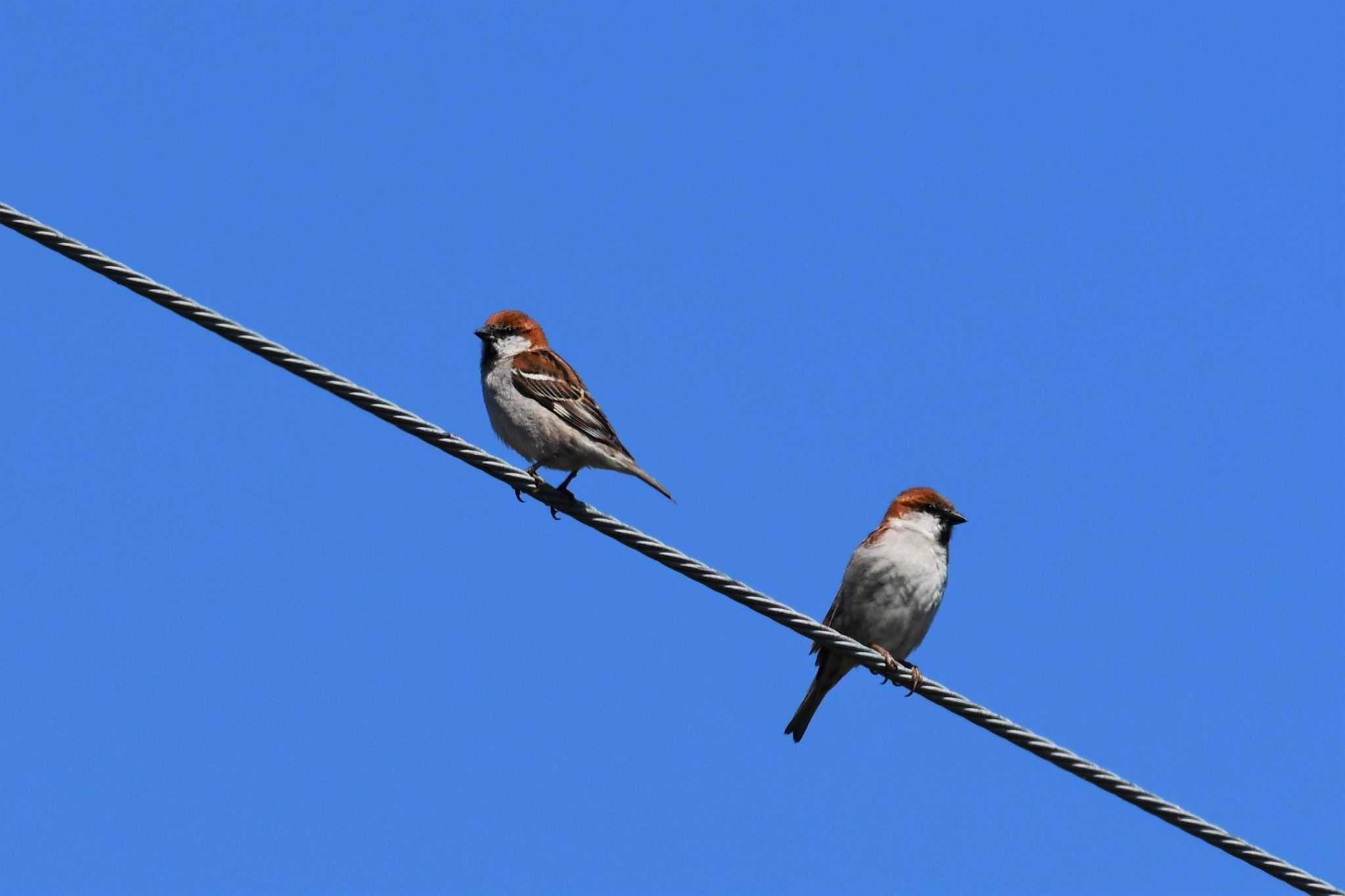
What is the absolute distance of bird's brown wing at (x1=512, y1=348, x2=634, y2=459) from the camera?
8.43 m

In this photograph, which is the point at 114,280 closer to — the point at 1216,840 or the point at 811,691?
the point at 1216,840

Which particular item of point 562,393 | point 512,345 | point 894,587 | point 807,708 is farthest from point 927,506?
point 512,345

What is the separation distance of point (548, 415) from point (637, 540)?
276cm

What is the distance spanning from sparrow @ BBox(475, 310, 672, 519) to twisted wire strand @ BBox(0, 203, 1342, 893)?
2.01m

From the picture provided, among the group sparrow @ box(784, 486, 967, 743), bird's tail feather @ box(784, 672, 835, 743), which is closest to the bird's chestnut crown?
sparrow @ box(784, 486, 967, 743)

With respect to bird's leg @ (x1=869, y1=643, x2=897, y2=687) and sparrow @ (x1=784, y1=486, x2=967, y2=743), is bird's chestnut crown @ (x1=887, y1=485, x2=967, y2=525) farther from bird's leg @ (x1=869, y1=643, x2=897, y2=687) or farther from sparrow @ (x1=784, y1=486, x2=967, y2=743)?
bird's leg @ (x1=869, y1=643, x2=897, y2=687)

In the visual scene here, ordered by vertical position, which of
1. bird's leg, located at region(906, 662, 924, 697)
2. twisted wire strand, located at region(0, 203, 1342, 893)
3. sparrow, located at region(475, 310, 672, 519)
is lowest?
twisted wire strand, located at region(0, 203, 1342, 893)

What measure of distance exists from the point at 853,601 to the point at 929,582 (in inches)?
17.4

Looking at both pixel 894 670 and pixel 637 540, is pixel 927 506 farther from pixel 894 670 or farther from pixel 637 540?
pixel 637 540

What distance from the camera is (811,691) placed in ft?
29.3

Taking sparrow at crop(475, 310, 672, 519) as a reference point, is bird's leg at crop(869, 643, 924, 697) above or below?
below

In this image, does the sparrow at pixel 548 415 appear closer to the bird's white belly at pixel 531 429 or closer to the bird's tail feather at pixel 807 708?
the bird's white belly at pixel 531 429

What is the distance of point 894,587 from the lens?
852cm

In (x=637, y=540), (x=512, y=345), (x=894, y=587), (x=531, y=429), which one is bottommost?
(x=637, y=540)
